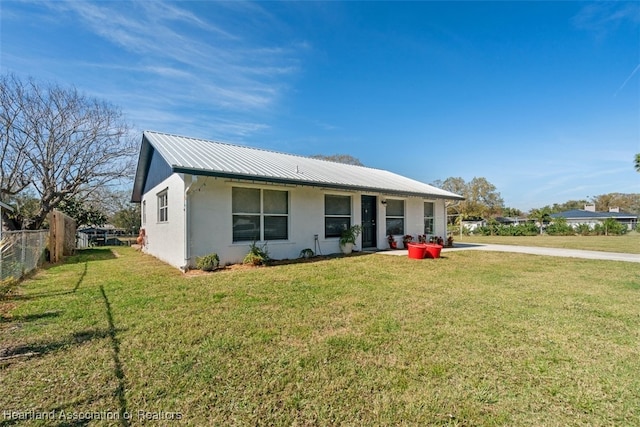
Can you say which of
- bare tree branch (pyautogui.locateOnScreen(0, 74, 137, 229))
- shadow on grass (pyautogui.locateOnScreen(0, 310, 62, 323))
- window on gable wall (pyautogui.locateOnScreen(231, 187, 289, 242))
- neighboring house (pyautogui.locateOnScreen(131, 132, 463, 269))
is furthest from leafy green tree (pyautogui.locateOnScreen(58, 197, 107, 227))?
shadow on grass (pyautogui.locateOnScreen(0, 310, 62, 323))

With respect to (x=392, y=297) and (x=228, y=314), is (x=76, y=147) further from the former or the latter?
(x=392, y=297)

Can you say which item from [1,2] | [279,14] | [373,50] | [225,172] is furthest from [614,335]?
[1,2]

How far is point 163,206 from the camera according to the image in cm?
1069

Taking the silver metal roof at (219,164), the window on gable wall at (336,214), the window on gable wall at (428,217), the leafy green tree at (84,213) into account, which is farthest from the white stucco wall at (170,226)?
the leafy green tree at (84,213)

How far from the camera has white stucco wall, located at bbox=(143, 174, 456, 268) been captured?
791 cm

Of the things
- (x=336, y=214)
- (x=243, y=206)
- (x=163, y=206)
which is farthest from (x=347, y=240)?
(x=163, y=206)

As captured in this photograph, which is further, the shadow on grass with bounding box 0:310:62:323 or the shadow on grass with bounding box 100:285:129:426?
the shadow on grass with bounding box 0:310:62:323

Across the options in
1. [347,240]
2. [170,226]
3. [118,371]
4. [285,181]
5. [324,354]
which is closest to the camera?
[118,371]

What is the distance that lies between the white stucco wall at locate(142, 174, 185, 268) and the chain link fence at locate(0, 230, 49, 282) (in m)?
3.21

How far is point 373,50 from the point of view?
1334cm

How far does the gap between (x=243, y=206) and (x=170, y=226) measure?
2.58 metres

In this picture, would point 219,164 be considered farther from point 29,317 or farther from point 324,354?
point 324,354

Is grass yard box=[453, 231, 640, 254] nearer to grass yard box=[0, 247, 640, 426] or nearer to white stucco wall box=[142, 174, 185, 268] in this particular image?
grass yard box=[0, 247, 640, 426]

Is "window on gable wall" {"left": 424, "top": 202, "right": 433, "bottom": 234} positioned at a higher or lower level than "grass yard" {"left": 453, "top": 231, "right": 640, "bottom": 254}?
higher
